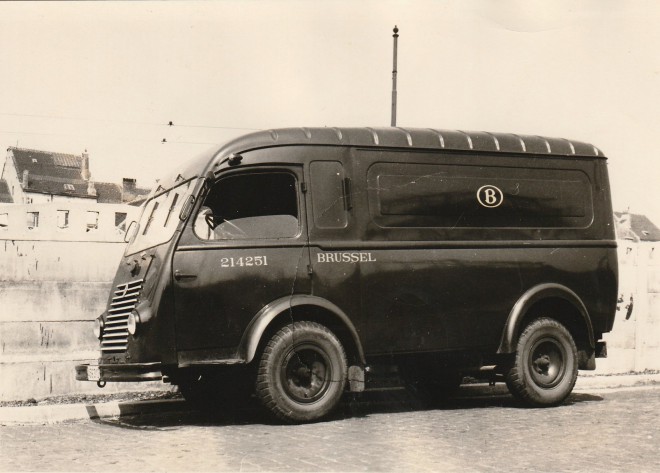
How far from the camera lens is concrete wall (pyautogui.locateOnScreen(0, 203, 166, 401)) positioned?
9.77 meters

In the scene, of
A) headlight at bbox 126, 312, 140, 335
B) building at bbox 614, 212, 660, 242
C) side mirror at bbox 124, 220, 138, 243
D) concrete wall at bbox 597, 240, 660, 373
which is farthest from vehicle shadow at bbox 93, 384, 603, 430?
building at bbox 614, 212, 660, 242

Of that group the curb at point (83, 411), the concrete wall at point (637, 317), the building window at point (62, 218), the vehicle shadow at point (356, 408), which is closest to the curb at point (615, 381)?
the concrete wall at point (637, 317)

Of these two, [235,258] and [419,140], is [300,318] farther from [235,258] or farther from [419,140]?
[419,140]

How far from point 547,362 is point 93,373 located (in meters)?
4.88

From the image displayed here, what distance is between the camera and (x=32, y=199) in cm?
6806

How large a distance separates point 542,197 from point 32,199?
63.5 meters

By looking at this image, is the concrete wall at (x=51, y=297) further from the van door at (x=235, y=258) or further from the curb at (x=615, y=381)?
the curb at (x=615, y=381)

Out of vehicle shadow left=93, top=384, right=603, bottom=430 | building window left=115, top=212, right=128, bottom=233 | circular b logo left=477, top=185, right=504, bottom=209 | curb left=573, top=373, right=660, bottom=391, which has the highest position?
circular b logo left=477, top=185, right=504, bottom=209

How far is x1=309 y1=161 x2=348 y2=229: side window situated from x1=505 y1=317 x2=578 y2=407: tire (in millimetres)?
2505

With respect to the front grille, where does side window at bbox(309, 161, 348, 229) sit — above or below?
above

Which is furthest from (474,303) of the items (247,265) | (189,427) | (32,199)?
(32,199)

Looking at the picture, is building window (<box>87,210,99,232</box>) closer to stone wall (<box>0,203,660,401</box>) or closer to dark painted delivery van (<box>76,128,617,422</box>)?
stone wall (<box>0,203,660,401</box>)

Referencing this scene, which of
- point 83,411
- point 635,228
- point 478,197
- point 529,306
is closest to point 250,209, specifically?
point 478,197

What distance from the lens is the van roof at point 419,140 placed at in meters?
8.73
